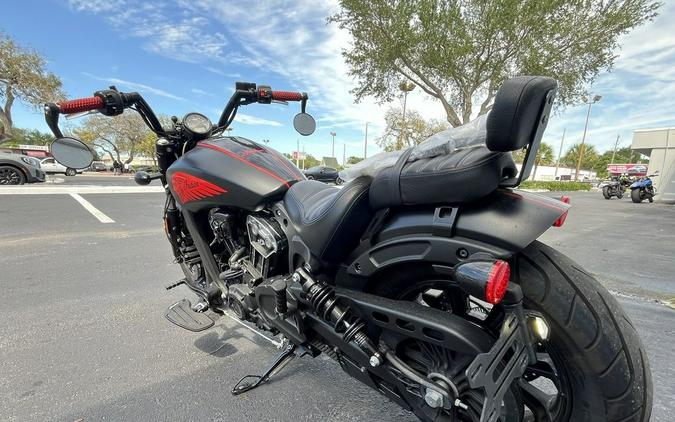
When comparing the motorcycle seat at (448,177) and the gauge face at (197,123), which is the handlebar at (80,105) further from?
the motorcycle seat at (448,177)

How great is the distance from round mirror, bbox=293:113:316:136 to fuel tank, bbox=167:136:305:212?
25.6 inches

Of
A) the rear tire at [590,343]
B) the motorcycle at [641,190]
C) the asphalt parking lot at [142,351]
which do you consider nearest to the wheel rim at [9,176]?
the asphalt parking lot at [142,351]

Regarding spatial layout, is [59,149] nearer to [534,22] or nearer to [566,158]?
[534,22]

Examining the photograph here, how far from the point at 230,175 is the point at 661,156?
2584 centimetres

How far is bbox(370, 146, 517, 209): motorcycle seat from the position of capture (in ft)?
3.28

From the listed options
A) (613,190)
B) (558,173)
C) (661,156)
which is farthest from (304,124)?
(558,173)

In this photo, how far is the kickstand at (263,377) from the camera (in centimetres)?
179

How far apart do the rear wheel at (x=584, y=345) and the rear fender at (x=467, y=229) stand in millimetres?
158

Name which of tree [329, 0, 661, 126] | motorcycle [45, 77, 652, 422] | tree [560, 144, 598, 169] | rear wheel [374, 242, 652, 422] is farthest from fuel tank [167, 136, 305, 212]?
tree [560, 144, 598, 169]

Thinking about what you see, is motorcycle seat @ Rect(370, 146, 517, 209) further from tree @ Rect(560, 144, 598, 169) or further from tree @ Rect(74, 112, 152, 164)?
tree @ Rect(560, 144, 598, 169)

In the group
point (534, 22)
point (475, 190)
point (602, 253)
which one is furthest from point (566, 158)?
point (475, 190)

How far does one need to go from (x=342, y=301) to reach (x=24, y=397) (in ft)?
6.01

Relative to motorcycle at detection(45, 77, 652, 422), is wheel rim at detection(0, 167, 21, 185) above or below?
below

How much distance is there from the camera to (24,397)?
5.66ft
